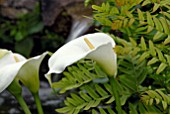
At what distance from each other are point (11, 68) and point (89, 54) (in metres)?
0.21

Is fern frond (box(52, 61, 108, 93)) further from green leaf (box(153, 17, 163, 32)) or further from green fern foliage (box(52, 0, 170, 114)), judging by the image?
green leaf (box(153, 17, 163, 32))

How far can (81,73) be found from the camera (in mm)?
1386

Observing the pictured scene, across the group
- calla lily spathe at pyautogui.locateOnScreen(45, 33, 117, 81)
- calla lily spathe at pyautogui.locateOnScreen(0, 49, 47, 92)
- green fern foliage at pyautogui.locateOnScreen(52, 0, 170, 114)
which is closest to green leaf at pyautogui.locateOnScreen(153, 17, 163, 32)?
green fern foliage at pyautogui.locateOnScreen(52, 0, 170, 114)

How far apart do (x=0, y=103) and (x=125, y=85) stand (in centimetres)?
298

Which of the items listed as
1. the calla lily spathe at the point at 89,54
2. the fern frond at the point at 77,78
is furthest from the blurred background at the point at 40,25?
the calla lily spathe at the point at 89,54

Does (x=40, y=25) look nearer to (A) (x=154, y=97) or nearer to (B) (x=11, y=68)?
(B) (x=11, y=68)

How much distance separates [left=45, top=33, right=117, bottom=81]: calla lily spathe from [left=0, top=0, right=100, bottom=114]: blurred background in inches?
122

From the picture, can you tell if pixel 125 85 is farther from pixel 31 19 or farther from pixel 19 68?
pixel 31 19

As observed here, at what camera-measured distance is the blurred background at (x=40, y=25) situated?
181 inches

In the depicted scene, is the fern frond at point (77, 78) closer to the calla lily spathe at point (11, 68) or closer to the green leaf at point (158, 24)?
the calla lily spathe at point (11, 68)

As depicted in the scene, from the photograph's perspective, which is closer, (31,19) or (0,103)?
(0,103)

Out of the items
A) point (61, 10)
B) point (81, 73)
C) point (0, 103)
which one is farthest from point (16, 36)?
point (81, 73)

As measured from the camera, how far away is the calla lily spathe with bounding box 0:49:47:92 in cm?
114

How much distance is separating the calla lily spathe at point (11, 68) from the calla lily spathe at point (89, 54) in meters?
0.09
